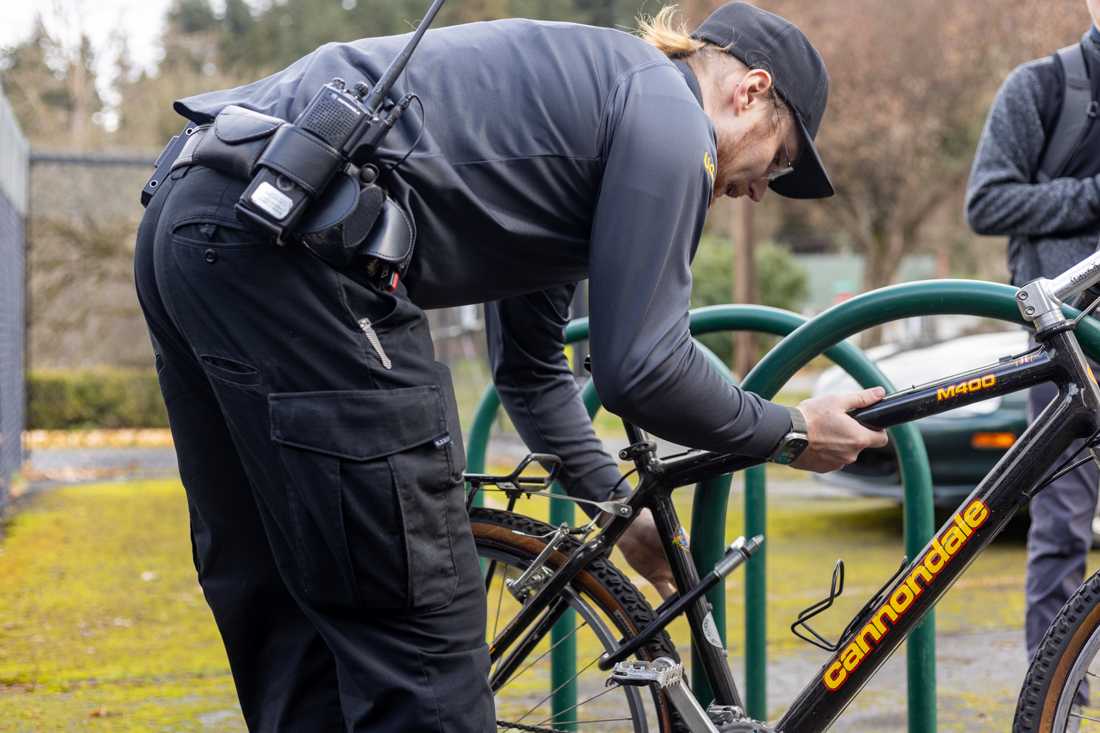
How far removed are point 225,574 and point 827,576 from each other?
407 cm

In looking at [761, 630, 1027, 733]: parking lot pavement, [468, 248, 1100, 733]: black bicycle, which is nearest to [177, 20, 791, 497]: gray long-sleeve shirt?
[468, 248, 1100, 733]: black bicycle

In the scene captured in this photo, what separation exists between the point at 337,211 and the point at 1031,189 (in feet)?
7.20

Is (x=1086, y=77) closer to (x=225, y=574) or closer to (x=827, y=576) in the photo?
(x=225, y=574)

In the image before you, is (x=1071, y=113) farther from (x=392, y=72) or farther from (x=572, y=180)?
(x=392, y=72)

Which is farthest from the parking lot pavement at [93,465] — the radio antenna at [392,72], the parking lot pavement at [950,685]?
the radio antenna at [392,72]

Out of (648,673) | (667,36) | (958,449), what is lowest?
(958,449)

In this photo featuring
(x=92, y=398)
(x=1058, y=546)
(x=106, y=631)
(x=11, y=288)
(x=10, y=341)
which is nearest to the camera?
(x=1058, y=546)

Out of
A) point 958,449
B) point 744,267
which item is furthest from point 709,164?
point 744,267

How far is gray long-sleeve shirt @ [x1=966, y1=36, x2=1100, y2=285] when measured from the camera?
10.9ft

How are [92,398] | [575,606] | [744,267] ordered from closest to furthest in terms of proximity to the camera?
1. [575,606]
2. [744,267]
3. [92,398]

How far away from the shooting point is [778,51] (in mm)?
2148

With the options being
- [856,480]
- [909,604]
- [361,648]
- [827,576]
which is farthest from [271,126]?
[856,480]

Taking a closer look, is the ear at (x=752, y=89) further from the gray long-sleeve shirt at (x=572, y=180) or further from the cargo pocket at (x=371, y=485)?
the cargo pocket at (x=371, y=485)

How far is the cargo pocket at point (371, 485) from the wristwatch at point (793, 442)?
0.56 m
